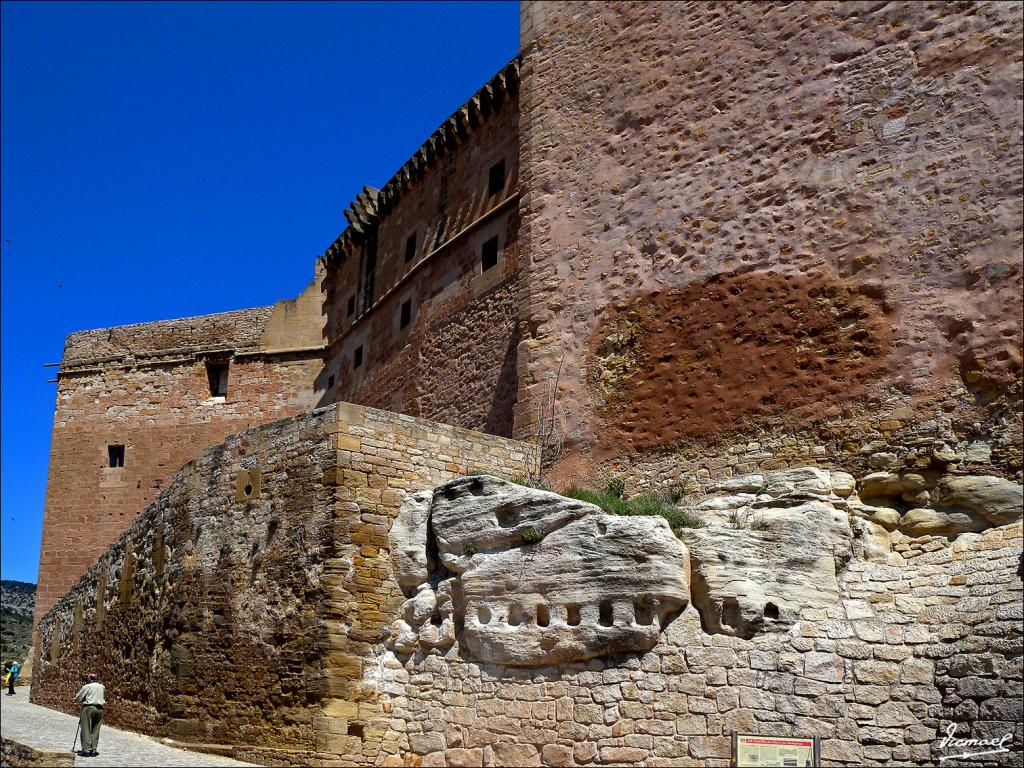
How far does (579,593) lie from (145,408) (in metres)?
14.5

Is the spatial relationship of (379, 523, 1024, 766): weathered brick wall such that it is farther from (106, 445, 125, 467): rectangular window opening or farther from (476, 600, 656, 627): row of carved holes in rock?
(106, 445, 125, 467): rectangular window opening

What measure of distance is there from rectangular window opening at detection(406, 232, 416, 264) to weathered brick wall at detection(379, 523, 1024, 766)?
8.99 metres

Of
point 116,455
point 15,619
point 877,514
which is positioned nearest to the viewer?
point 877,514

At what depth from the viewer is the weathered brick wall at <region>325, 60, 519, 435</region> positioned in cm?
1241

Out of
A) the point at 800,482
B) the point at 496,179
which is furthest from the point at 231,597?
the point at 496,179

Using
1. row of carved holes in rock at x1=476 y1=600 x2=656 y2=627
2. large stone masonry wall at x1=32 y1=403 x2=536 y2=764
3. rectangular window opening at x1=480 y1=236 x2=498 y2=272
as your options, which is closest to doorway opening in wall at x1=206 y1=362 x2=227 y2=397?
rectangular window opening at x1=480 y1=236 x2=498 y2=272

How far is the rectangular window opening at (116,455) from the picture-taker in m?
19.7

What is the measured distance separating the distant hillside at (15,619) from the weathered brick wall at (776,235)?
15.4 meters

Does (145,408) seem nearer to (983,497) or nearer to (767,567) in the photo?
(767,567)

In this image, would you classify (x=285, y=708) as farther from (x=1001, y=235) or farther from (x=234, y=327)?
(x=234, y=327)

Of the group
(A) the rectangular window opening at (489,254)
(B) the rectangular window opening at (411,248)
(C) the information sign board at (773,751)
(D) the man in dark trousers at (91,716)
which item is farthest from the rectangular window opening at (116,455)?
(C) the information sign board at (773,751)

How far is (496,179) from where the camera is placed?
13523 mm

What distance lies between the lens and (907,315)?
8.38m

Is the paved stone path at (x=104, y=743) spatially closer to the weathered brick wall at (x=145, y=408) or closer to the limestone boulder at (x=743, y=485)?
the limestone boulder at (x=743, y=485)
